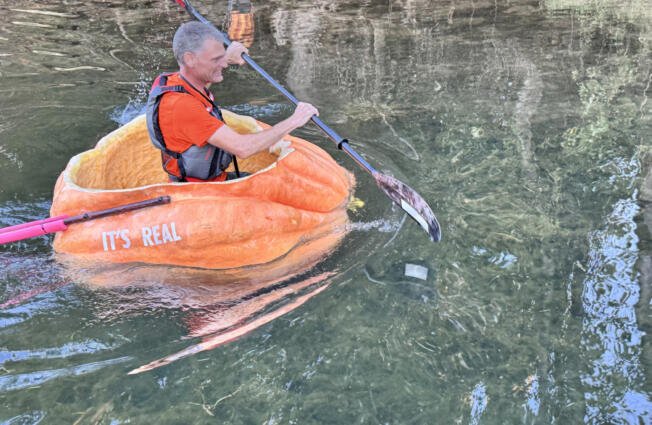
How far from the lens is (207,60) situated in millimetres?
2781

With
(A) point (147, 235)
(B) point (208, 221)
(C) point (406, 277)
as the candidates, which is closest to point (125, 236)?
(A) point (147, 235)

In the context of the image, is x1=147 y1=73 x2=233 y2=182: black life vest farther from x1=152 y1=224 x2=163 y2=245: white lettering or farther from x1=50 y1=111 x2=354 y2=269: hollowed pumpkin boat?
x1=152 y1=224 x2=163 y2=245: white lettering

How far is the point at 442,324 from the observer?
8.77 feet

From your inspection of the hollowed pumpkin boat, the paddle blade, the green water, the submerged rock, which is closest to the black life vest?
the hollowed pumpkin boat

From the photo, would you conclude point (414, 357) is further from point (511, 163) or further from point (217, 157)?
point (511, 163)

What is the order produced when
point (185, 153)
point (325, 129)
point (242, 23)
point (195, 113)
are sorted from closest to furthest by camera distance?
point (195, 113)
point (185, 153)
point (325, 129)
point (242, 23)

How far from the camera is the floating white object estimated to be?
3.00m

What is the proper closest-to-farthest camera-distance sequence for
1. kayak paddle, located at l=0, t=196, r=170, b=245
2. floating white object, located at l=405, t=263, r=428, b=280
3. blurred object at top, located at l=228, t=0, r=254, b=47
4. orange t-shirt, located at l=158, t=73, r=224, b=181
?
orange t-shirt, located at l=158, t=73, r=224, b=181
kayak paddle, located at l=0, t=196, r=170, b=245
floating white object, located at l=405, t=263, r=428, b=280
blurred object at top, located at l=228, t=0, r=254, b=47

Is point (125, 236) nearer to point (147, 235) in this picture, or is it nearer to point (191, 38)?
point (147, 235)

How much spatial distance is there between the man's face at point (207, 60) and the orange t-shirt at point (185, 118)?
0.09 meters

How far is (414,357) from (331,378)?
40cm

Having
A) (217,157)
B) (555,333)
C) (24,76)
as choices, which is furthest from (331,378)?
(24,76)

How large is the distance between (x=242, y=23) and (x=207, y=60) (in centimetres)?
557

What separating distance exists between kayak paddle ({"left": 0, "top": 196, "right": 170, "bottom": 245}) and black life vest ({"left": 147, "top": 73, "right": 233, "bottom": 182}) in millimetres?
205
